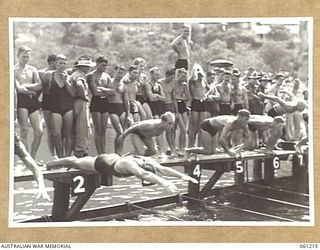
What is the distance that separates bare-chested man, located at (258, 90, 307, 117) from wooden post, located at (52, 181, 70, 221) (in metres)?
0.44

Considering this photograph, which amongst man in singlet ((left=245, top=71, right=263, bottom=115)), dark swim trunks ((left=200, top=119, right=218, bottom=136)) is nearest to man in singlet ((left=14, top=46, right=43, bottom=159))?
dark swim trunks ((left=200, top=119, right=218, bottom=136))

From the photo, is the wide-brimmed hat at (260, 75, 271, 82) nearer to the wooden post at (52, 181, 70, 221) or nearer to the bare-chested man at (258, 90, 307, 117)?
the bare-chested man at (258, 90, 307, 117)

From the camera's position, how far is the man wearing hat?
1277 millimetres

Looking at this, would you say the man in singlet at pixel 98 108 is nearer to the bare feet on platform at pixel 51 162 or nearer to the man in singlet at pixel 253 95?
the bare feet on platform at pixel 51 162

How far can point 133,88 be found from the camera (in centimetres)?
129

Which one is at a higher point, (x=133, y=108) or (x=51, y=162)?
(x=133, y=108)

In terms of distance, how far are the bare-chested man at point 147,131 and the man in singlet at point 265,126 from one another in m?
0.17

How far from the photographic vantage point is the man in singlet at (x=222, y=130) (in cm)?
130

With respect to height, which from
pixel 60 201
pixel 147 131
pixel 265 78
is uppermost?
pixel 265 78

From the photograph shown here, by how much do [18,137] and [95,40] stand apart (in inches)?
9.7

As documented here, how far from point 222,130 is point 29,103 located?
39 centimetres

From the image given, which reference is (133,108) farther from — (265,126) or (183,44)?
(265,126)

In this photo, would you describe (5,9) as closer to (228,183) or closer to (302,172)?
(228,183)

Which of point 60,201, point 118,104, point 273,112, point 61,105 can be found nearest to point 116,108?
point 118,104
